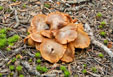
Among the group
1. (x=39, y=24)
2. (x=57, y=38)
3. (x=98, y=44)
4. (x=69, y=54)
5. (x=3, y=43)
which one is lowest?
(x=69, y=54)

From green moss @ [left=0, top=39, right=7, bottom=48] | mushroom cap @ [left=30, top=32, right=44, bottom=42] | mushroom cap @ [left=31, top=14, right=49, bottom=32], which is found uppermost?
mushroom cap @ [left=31, top=14, right=49, bottom=32]

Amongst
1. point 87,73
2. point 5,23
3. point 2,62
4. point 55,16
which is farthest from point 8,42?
point 87,73

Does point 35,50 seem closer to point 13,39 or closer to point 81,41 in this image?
point 13,39

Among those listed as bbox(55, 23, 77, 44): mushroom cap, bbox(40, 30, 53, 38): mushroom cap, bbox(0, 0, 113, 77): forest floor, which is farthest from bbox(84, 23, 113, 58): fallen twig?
bbox(40, 30, 53, 38): mushroom cap

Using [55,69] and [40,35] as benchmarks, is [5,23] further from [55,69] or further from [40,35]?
[55,69]

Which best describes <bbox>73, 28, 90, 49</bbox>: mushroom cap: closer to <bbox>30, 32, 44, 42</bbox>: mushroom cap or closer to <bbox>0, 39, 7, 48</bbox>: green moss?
<bbox>30, 32, 44, 42</bbox>: mushroom cap

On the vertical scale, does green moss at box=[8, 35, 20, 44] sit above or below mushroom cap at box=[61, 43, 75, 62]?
above

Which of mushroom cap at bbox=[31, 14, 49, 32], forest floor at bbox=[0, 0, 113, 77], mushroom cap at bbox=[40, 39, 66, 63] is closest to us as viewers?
forest floor at bbox=[0, 0, 113, 77]

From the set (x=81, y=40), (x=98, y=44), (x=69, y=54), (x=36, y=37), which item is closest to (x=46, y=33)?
(x=36, y=37)
